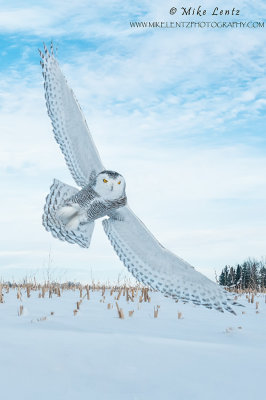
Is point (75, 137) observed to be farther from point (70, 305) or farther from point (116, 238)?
point (70, 305)

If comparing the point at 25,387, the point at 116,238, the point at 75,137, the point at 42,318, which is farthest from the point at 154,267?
the point at 25,387

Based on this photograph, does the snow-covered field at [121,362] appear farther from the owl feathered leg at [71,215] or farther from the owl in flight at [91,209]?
the owl feathered leg at [71,215]

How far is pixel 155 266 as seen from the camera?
204 inches

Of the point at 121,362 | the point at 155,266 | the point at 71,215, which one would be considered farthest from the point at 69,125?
the point at 121,362

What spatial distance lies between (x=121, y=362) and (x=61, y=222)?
98.1 inches

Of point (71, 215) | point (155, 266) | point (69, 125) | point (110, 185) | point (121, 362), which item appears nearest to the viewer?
point (121, 362)

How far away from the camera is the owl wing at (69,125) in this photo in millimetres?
5461

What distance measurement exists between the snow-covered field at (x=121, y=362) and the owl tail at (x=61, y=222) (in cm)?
96

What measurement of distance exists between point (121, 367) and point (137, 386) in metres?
0.25

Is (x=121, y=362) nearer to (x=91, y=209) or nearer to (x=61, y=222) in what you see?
(x=91, y=209)

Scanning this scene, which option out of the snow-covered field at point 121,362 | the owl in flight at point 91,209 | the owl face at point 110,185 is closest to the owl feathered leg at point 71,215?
the owl in flight at point 91,209

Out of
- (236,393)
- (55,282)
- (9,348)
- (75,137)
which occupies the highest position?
(75,137)

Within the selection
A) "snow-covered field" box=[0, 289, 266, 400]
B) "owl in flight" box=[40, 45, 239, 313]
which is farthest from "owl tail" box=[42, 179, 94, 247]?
"snow-covered field" box=[0, 289, 266, 400]

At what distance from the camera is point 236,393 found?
2938mm
